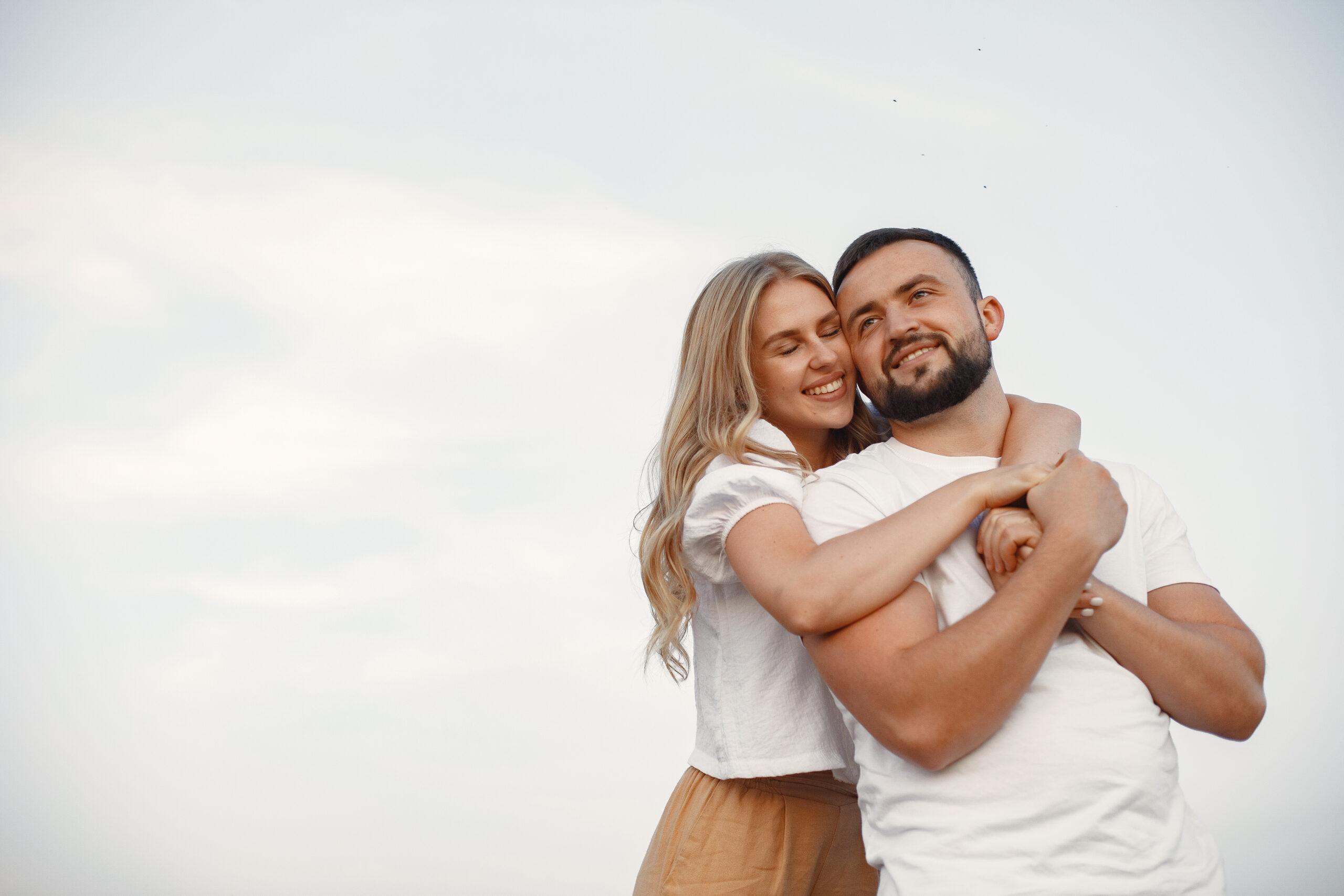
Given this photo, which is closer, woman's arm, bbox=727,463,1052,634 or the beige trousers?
woman's arm, bbox=727,463,1052,634

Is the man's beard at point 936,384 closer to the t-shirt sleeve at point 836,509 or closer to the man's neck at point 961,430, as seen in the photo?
the man's neck at point 961,430

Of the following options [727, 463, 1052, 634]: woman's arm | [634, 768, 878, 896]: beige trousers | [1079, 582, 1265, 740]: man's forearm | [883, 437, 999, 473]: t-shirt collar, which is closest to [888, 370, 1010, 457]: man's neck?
[883, 437, 999, 473]: t-shirt collar

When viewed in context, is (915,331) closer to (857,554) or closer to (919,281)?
(919,281)

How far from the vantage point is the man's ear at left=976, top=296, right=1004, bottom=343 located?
2.98 m

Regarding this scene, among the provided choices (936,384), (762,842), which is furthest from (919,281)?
(762,842)

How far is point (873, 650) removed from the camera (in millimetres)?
1976

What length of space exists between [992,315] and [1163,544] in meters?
0.87

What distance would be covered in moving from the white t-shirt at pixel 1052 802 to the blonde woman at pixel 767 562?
11.9 inches

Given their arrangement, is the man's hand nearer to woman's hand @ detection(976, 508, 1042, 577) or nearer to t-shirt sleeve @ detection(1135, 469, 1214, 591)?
woman's hand @ detection(976, 508, 1042, 577)

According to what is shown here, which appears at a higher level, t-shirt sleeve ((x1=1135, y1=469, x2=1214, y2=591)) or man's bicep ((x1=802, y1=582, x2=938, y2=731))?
t-shirt sleeve ((x1=1135, y1=469, x2=1214, y2=591))

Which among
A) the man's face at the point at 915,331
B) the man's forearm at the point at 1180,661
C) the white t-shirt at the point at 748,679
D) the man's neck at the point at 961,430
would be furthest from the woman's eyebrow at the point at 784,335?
the man's forearm at the point at 1180,661

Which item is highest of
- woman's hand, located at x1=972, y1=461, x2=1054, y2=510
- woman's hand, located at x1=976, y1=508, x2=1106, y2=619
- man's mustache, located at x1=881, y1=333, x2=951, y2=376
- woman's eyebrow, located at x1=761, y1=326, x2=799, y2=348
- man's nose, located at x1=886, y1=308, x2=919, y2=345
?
woman's eyebrow, located at x1=761, y1=326, x2=799, y2=348

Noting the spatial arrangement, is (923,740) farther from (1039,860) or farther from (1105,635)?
(1105,635)

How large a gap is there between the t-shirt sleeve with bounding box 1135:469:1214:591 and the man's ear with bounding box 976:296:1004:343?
25.0 inches
